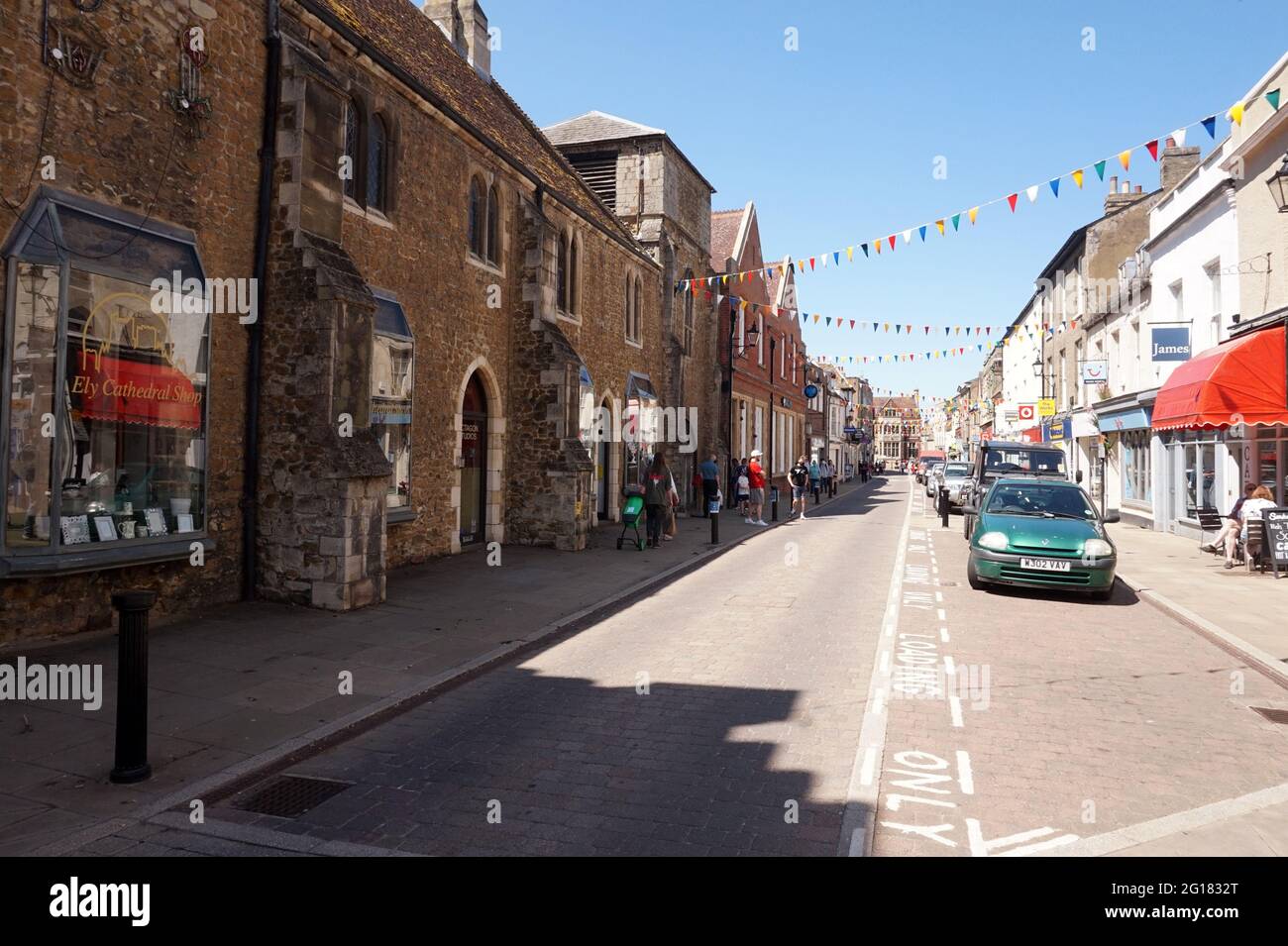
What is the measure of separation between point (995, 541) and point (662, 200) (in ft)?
55.9

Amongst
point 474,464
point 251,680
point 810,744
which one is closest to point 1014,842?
point 810,744

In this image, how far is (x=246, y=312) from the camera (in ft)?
31.1

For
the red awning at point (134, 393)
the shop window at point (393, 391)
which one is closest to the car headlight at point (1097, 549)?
the shop window at point (393, 391)

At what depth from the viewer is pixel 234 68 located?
9258 millimetres

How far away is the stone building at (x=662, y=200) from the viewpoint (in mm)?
25125

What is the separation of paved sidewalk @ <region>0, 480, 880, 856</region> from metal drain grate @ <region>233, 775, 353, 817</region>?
0.29m

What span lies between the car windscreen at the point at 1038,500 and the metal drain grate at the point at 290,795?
1011 cm

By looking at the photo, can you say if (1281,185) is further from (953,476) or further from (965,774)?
(953,476)

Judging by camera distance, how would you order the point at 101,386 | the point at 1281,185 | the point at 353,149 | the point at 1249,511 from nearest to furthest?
1. the point at 101,386
2. the point at 353,149
3. the point at 1281,185
4. the point at 1249,511

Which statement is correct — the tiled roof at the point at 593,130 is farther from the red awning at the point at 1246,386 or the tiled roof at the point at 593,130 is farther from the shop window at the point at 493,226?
the red awning at the point at 1246,386

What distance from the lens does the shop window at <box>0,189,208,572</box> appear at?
6930 millimetres
